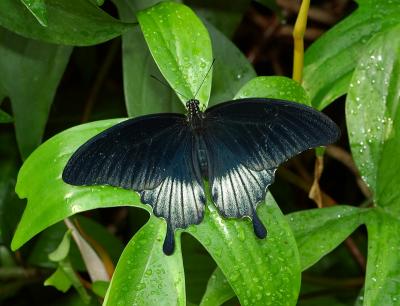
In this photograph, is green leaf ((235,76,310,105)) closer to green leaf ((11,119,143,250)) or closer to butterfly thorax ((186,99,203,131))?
butterfly thorax ((186,99,203,131))

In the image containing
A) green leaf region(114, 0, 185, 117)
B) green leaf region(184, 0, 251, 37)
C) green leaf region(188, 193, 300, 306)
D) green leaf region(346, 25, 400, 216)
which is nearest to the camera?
green leaf region(188, 193, 300, 306)

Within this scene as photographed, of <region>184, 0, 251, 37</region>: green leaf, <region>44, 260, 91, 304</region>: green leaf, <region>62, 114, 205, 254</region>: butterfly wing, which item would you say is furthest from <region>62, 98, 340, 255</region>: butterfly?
<region>184, 0, 251, 37</region>: green leaf

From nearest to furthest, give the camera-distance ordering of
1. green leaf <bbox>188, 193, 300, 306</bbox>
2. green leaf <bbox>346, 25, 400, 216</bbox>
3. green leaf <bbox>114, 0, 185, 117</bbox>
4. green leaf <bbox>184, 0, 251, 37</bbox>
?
green leaf <bbox>188, 193, 300, 306</bbox> → green leaf <bbox>346, 25, 400, 216</bbox> → green leaf <bbox>114, 0, 185, 117</bbox> → green leaf <bbox>184, 0, 251, 37</bbox>

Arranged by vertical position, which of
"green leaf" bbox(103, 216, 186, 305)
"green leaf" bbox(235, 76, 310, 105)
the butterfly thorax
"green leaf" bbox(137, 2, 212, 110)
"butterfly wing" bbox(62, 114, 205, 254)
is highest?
"green leaf" bbox(137, 2, 212, 110)

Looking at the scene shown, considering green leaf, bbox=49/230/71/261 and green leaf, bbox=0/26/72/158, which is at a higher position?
green leaf, bbox=0/26/72/158

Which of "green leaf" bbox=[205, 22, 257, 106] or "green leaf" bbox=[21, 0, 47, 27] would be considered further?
"green leaf" bbox=[205, 22, 257, 106]

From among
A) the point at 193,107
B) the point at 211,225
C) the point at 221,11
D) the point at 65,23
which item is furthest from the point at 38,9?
the point at 221,11

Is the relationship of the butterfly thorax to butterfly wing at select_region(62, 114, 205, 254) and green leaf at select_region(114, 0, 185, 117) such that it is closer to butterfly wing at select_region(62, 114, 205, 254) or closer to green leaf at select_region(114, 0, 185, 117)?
butterfly wing at select_region(62, 114, 205, 254)
